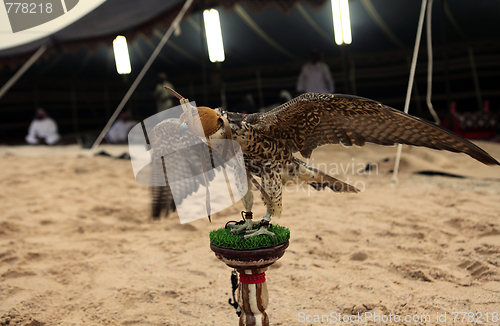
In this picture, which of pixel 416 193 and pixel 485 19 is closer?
pixel 416 193

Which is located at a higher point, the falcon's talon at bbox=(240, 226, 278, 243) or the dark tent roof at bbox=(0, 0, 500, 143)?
the dark tent roof at bbox=(0, 0, 500, 143)

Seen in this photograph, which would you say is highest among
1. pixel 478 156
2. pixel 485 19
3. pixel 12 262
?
pixel 485 19

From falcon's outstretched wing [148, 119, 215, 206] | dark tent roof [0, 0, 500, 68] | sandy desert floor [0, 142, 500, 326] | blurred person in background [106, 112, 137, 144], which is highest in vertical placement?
dark tent roof [0, 0, 500, 68]

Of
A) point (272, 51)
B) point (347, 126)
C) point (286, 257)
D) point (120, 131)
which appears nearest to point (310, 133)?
point (347, 126)

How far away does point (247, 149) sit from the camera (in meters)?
1.42

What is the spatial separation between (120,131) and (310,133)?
26.9ft

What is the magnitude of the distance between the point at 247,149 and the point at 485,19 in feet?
21.5

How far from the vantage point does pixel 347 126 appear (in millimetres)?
1556

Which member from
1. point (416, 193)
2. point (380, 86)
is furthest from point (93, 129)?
point (416, 193)

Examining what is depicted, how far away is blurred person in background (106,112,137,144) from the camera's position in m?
8.64

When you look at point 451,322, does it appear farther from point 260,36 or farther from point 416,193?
point 260,36

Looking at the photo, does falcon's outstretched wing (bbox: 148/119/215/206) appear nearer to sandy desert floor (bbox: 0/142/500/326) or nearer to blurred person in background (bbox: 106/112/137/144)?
sandy desert floor (bbox: 0/142/500/326)

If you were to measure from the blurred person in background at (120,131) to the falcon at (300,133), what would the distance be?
772 centimetres

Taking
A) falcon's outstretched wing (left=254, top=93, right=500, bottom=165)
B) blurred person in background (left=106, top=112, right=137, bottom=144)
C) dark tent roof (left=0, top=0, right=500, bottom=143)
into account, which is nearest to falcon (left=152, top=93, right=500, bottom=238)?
falcon's outstretched wing (left=254, top=93, right=500, bottom=165)
